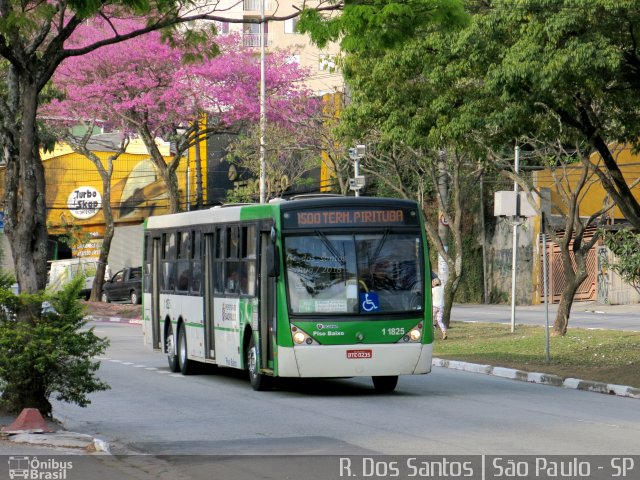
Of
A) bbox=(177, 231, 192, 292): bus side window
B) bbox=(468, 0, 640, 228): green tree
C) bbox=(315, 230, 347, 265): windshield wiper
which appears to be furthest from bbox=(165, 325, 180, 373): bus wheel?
bbox=(468, 0, 640, 228): green tree

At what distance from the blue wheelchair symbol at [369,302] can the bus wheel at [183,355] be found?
5656 mm

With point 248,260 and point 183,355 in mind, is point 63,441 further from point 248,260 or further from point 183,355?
point 183,355

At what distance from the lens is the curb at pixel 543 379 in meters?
18.9

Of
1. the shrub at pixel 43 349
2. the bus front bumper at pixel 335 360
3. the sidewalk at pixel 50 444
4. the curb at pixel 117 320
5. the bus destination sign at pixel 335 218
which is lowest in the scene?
the curb at pixel 117 320

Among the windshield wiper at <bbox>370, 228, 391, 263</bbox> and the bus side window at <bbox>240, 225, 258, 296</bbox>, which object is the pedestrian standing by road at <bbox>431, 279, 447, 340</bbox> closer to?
the bus side window at <bbox>240, 225, 258, 296</bbox>

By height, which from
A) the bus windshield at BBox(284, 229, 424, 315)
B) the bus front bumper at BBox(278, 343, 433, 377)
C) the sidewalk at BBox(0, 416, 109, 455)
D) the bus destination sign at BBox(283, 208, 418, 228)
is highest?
the bus destination sign at BBox(283, 208, 418, 228)

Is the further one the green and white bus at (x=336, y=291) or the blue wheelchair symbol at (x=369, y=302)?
the blue wheelchair symbol at (x=369, y=302)

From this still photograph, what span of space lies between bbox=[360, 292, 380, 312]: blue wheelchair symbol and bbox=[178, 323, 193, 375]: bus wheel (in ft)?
18.6

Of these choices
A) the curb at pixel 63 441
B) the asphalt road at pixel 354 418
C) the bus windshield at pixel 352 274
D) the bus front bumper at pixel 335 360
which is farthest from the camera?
the bus windshield at pixel 352 274

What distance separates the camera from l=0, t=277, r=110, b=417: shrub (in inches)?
512

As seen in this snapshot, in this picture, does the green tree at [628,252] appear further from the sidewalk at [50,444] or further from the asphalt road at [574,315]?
the sidewalk at [50,444]

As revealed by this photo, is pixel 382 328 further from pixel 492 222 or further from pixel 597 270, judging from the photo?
pixel 492 222

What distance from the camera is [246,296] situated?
19297 millimetres

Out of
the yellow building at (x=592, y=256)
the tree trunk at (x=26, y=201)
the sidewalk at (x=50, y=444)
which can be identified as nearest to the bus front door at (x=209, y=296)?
the tree trunk at (x=26, y=201)
